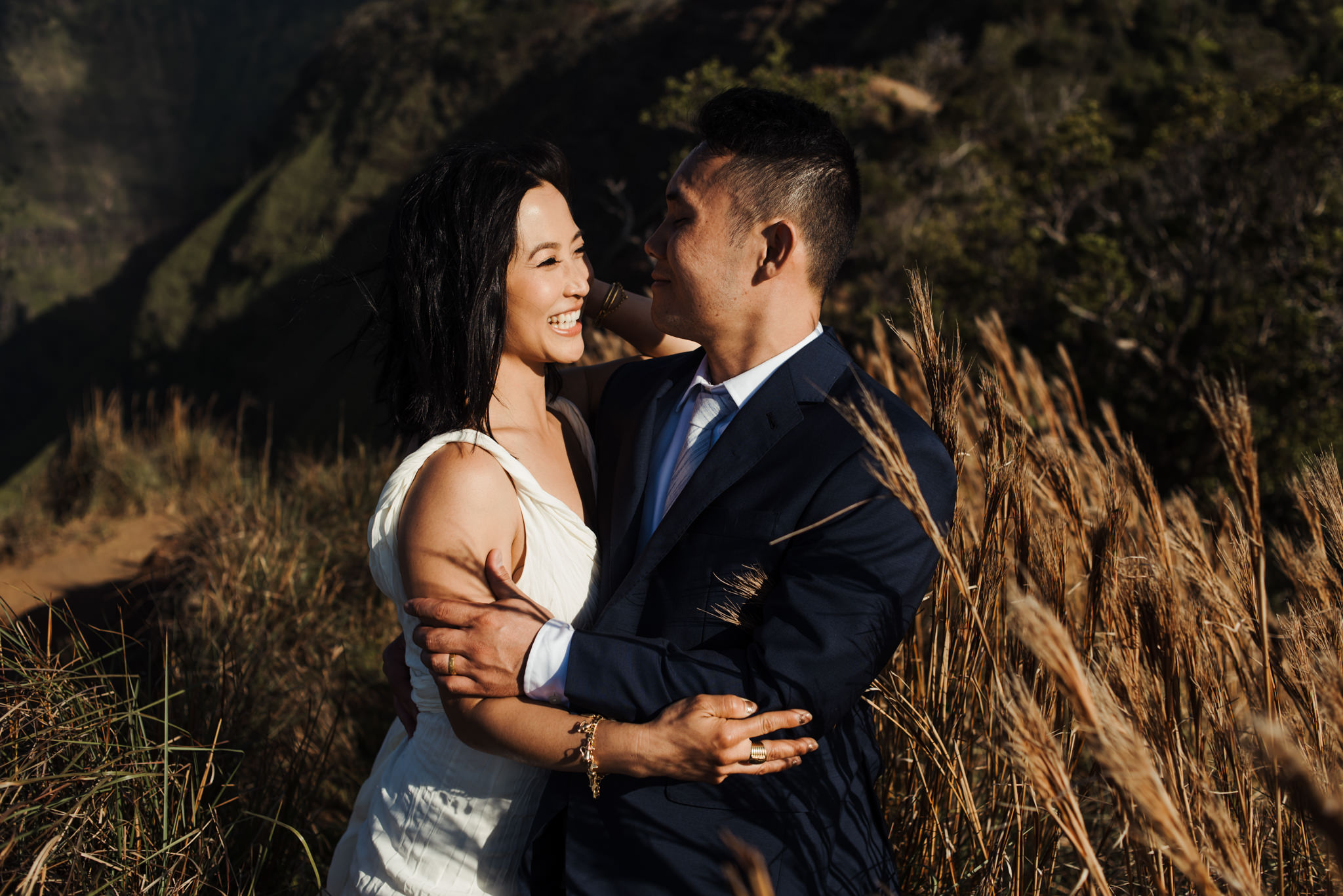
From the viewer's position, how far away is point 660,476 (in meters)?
1.92

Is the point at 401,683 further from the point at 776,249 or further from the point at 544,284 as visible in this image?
the point at 776,249

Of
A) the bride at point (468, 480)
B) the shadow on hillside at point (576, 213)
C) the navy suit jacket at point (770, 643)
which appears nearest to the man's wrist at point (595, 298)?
the bride at point (468, 480)

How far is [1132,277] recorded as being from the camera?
8.54 m

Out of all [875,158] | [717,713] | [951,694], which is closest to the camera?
[717,713]

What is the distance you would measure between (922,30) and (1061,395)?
67.9 ft

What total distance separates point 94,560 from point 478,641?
20.4ft

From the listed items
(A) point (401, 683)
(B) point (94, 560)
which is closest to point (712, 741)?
(A) point (401, 683)

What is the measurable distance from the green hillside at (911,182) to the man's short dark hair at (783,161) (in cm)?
97

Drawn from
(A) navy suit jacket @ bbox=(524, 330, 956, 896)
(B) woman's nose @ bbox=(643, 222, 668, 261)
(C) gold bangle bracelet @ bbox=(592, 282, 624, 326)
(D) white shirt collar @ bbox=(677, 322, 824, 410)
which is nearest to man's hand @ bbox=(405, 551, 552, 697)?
(A) navy suit jacket @ bbox=(524, 330, 956, 896)

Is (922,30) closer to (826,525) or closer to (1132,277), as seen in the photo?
(1132,277)

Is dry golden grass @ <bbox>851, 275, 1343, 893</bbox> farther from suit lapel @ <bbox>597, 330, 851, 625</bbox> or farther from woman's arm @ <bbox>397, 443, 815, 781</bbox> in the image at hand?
woman's arm @ <bbox>397, 443, 815, 781</bbox>

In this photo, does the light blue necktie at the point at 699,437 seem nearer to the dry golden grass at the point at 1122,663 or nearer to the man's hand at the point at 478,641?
the dry golden grass at the point at 1122,663

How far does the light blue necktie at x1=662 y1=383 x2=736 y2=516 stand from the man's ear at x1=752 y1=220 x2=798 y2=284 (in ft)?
0.91

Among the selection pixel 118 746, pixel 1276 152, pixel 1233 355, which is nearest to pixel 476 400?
pixel 118 746
